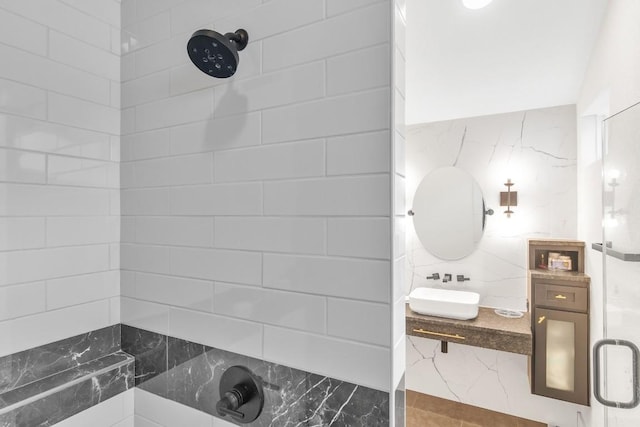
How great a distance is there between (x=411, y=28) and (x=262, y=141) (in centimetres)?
→ 115

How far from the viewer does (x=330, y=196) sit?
0.73 metres

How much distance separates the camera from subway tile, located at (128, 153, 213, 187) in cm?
92

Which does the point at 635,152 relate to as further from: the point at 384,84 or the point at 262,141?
the point at 262,141

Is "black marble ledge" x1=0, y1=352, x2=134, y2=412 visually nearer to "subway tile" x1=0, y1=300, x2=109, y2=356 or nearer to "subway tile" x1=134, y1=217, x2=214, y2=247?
"subway tile" x1=0, y1=300, x2=109, y2=356

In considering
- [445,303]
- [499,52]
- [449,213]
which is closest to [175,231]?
[499,52]

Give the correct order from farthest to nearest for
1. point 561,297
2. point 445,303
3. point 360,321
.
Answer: point 445,303 < point 561,297 < point 360,321

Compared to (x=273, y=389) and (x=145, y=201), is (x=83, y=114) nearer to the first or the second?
(x=145, y=201)

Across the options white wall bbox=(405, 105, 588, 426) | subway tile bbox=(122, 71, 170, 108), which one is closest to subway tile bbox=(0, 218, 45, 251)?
subway tile bbox=(122, 71, 170, 108)

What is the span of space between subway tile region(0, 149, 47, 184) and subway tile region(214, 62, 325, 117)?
1.73ft

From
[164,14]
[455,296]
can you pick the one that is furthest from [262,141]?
[455,296]

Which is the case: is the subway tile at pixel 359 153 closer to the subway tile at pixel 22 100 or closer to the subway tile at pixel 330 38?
the subway tile at pixel 330 38

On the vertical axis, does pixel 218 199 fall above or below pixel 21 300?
above

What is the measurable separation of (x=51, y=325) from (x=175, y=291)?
36cm

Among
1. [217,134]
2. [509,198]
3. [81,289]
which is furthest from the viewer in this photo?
[509,198]
